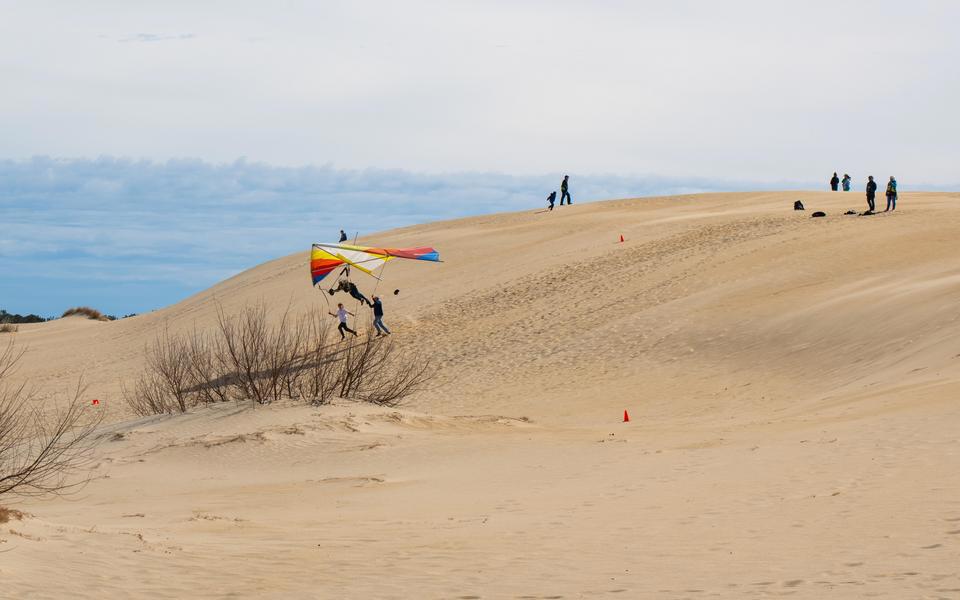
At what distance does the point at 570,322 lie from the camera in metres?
33.5

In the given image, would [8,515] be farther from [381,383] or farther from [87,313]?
[87,313]

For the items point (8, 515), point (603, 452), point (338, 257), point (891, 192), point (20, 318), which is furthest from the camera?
point (20, 318)

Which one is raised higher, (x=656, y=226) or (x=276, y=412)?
(x=656, y=226)

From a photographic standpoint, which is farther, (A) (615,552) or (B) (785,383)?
(B) (785,383)

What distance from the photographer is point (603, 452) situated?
57.9 feet

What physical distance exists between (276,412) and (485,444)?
459 cm

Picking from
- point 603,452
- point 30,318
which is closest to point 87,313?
point 30,318

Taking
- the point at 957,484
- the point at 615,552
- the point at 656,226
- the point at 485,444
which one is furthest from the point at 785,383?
the point at 656,226

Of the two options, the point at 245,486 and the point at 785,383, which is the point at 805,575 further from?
the point at 785,383

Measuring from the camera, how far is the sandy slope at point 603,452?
32.4ft

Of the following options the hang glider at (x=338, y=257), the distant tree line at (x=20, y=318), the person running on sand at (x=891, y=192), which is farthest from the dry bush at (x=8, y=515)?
the distant tree line at (x=20, y=318)

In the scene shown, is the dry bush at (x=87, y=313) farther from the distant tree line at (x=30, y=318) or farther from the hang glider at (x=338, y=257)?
the hang glider at (x=338, y=257)

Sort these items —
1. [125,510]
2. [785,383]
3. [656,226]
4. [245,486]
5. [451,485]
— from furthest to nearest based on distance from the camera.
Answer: [656,226], [785,383], [245,486], [451,485], [125,510]

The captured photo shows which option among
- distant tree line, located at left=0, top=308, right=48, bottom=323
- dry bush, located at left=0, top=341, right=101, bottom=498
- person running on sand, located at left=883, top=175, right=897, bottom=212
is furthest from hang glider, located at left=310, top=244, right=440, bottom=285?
distant tree line, located at left=0, top=308, right=48, bottom=323
